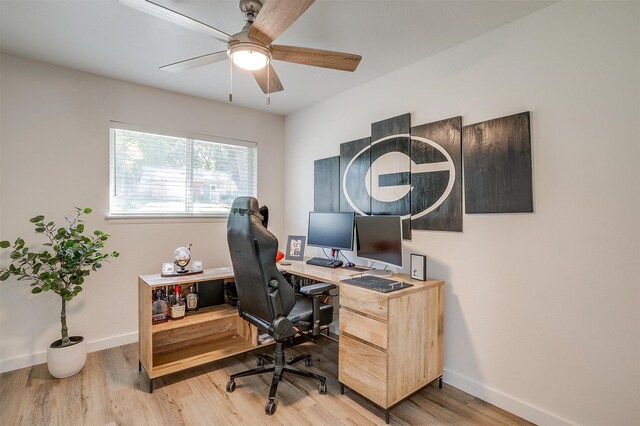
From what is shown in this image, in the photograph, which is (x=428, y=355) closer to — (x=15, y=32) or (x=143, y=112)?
(x=143, y=112)

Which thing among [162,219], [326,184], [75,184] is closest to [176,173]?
[162,219]

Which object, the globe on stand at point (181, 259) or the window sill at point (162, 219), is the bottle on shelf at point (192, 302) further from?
the window sill at point (162, 219)

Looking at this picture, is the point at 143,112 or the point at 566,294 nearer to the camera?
the point at 566,294

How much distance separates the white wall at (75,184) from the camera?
8.25 feet

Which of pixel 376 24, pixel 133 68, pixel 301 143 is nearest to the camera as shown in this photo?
pixel 376 24

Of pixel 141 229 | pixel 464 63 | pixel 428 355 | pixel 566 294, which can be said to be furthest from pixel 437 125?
pixel 141 229

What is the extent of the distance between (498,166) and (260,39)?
169 centimetres

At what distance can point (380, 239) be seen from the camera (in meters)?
2.43

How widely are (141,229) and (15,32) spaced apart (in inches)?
68.7

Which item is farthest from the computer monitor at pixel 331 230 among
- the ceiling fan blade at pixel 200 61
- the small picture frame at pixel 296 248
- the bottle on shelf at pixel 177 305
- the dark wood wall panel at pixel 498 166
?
the ceiling fan blade at pixel 200 61

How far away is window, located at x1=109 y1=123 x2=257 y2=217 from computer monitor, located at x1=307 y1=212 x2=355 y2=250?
1.19 m

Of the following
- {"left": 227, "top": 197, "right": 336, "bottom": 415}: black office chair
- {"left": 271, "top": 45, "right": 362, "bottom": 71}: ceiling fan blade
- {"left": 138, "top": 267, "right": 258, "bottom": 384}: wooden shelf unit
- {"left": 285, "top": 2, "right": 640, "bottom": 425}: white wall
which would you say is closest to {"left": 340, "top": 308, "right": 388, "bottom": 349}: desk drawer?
{"left": 227, "top": 197, "right": 336, "bottom": 415}: black office chair

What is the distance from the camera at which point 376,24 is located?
2051 mm

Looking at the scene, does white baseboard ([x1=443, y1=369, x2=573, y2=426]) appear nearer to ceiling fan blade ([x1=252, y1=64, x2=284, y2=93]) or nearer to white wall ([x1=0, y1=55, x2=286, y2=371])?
ceiling fan blade ([x1=252, y1=64, x2=284, y2=93])
